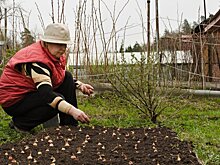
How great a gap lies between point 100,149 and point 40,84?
2.80 ft

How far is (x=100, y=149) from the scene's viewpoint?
2900 millimetres

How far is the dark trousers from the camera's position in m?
3.83

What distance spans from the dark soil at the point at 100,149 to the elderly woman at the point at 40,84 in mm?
217

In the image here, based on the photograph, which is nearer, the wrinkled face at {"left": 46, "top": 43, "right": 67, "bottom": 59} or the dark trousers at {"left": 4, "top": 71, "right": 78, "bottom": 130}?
the wrinkled face at {"left": 46, "top": 43, "right": 67, "bottom": 59}

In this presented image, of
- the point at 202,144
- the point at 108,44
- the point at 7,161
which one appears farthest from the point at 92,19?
the point at 7,161

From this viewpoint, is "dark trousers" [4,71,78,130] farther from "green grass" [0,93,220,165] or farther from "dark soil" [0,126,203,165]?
"dark soil" [0,126,203,165]

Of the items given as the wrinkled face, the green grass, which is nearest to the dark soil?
the green grass

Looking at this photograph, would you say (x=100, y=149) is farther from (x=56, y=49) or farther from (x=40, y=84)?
(x=56, y=49)

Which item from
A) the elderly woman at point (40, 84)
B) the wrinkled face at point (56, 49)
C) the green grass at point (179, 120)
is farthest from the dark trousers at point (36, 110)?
the wrinkled face at point (56, 49)

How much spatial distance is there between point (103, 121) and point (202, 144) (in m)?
1.57

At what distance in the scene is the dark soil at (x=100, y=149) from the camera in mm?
2578

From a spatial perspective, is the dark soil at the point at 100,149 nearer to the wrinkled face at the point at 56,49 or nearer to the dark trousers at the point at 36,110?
the dark trousers at the point at 36,110

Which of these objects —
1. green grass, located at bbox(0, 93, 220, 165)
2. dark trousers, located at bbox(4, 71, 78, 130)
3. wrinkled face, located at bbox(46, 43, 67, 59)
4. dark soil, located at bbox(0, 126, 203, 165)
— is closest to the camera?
dark soil, located at bbox(0, 126, 203, 165)

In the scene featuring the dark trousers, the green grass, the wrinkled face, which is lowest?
the green grass
